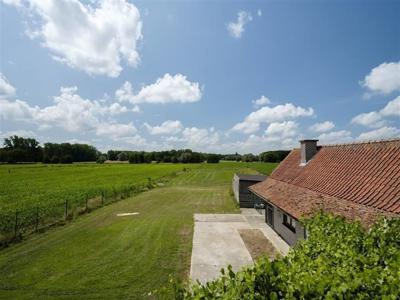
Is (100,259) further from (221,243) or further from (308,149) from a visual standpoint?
(308,149)

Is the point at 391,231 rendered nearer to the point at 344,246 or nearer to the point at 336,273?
the point at 344,246

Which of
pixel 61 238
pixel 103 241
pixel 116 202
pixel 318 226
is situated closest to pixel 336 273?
pixel 318 226

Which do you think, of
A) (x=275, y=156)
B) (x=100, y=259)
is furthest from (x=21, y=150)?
(x=100, y=259)

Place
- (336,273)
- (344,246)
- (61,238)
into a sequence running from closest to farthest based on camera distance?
(336,273) < (344,246) < (61,238)

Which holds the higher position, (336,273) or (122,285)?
(336,273)

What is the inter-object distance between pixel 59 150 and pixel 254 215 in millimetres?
120831

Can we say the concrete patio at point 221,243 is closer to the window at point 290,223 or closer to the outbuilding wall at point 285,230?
the outbuilding wall at point 285,230

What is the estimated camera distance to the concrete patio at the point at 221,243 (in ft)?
38.0

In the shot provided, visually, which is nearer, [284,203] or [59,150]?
[284,203]

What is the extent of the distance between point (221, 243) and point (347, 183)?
281 inches

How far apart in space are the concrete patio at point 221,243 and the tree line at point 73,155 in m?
85.3

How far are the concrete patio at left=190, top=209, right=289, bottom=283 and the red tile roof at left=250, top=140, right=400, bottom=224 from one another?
8.61 ft

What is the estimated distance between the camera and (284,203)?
45.6 feet

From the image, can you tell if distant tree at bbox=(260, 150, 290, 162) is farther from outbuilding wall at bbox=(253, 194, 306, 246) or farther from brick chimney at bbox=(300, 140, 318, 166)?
outbuilding wall at bbox=(253, 194, 306, 246)
